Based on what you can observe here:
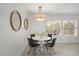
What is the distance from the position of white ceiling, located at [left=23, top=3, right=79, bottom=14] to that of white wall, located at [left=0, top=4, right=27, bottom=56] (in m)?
0.11

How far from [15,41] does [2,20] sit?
0.29 meters

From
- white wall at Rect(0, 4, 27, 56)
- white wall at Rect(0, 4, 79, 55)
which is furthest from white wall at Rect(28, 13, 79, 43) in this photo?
white wall at Rect(0, 4, 27, 56)

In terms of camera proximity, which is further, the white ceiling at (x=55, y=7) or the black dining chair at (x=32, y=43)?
the black dining chair at (x=32, y=43)

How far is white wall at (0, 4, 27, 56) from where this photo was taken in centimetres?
128

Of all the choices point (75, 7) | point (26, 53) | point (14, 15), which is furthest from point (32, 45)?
point (75, 7)

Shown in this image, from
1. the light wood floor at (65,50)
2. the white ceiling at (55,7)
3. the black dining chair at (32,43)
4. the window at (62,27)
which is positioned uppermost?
the white ceiling at (55,7)

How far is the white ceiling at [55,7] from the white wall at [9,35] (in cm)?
11

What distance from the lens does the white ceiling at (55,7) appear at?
1246 mm

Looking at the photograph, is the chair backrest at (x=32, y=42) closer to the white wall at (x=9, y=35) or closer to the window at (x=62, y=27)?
the white wall at (x=9, y=35)

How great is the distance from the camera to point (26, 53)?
1333 mm

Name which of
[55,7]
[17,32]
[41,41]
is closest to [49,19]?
[55,7]

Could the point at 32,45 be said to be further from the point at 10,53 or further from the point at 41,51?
the point at 10,53

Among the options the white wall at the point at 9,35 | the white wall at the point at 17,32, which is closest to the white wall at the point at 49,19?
the white wall at the point at 17,32

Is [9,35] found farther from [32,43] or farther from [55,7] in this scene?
[55,7]
